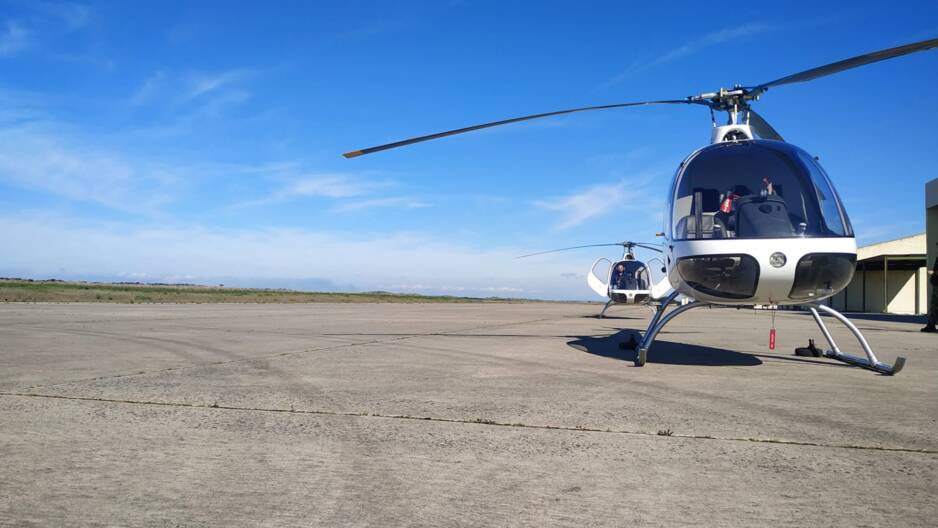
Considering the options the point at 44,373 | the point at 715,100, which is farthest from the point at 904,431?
the point at 44,373

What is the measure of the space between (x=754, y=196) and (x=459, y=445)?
506cm

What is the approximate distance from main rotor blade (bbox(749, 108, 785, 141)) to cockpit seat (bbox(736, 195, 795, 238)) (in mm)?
2161

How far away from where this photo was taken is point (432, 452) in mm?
3611

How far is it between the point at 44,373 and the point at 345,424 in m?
4.07

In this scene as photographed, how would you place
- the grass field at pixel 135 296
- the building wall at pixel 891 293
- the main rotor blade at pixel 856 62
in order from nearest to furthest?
the main rotor blade at pixel 856 62 → the grass field at pixel 135 296 → the building wall at pixel 891 293

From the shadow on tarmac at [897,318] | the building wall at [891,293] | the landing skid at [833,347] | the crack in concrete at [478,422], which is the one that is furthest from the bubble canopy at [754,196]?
the building wall at [891,293]

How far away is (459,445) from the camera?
3.77 metres

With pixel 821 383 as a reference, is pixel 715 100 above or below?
above

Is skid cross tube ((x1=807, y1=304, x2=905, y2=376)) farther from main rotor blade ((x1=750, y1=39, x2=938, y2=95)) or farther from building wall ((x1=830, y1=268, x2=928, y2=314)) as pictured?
building wall ((x1=830, y1=268, x2=928, y2=314))

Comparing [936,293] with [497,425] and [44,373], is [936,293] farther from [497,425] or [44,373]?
[44,373]

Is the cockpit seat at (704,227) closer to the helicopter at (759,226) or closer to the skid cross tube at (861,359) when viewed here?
the helicopter at (759,226)

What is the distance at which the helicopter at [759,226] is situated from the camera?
6707 mm

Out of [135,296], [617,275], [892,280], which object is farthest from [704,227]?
[135,296]

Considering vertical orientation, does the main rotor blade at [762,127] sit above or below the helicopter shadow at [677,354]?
above
